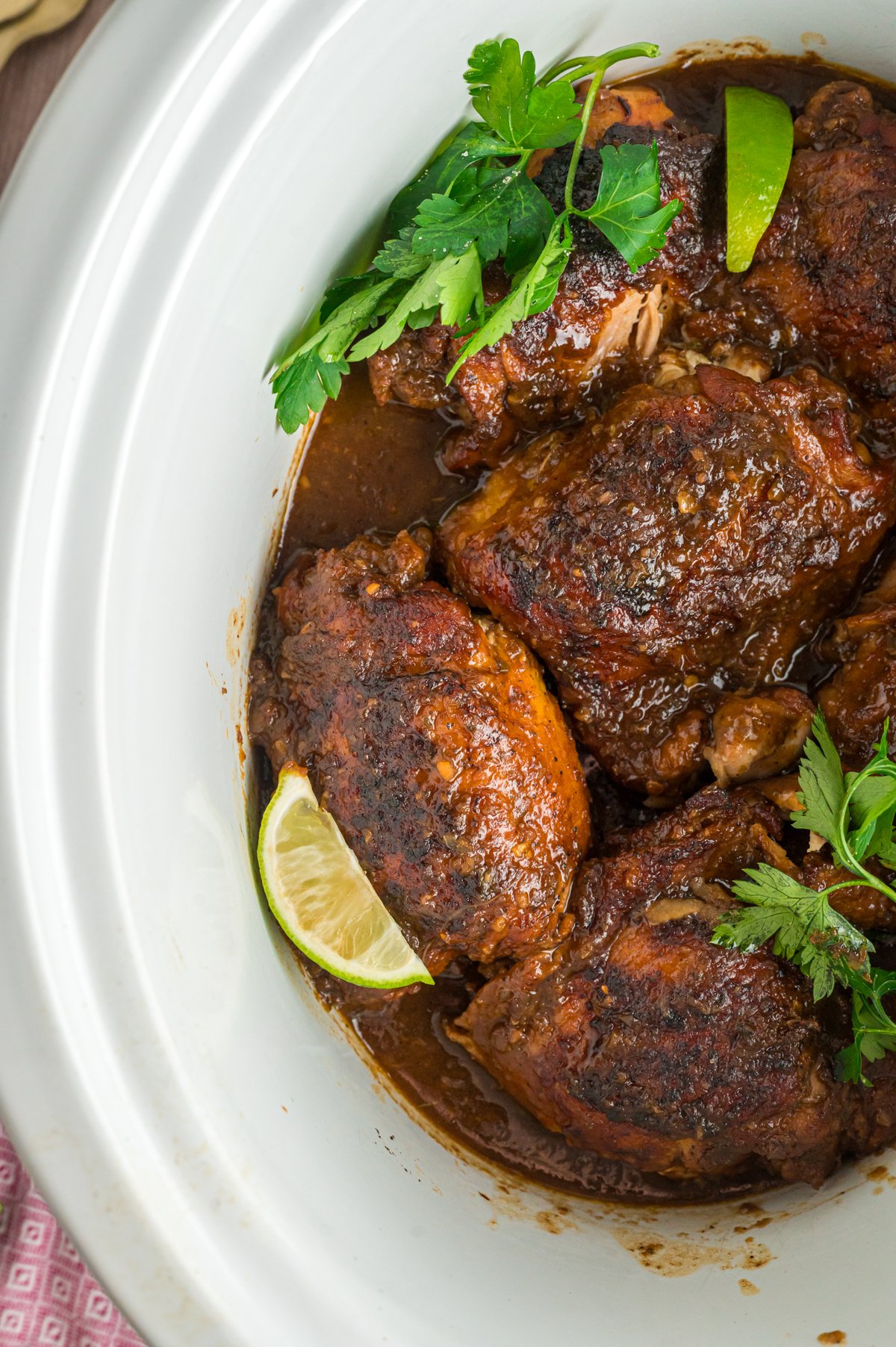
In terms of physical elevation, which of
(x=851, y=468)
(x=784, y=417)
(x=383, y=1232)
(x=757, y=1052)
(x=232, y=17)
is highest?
(x=232, y=17)

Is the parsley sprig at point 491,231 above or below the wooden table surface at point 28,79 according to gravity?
below

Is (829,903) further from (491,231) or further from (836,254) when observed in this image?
(491,231)

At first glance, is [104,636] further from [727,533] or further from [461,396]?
[727,533]

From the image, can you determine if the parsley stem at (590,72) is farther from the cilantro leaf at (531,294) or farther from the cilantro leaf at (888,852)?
the cilantro leaf at (888,852)

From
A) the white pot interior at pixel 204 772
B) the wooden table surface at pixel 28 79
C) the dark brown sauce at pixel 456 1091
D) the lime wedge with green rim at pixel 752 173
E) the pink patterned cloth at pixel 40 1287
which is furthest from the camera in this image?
the wooden table surface at pixel 28 79

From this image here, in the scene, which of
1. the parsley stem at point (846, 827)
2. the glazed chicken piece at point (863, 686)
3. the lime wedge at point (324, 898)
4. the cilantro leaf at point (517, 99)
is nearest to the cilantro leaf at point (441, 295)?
the cilantro leaf at point (517, 99)

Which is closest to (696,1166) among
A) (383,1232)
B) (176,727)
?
(383,1232)

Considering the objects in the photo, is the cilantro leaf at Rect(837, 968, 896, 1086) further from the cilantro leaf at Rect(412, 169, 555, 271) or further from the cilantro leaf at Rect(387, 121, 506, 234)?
the cilantro leaf at Rect(387, 121, 506, 234)
